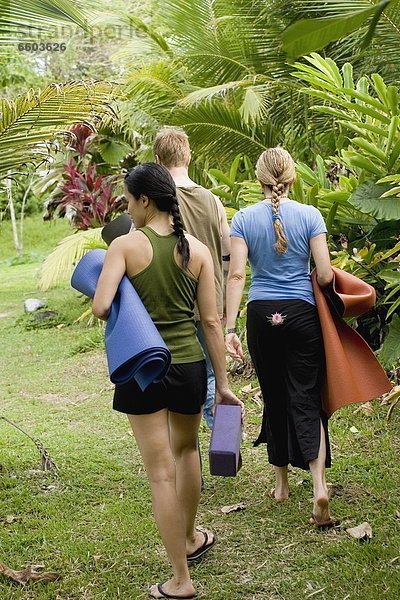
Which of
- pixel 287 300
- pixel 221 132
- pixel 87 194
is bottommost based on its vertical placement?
pixel 87 194

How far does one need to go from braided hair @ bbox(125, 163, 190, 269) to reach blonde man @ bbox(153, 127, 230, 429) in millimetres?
878

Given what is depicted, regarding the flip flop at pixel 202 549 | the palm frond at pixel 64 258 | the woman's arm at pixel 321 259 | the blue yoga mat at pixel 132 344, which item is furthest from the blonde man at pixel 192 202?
the palm frond at pixel 64 258

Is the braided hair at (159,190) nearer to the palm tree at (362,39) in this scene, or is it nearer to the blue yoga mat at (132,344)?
the blue yoga mat at (132,344)

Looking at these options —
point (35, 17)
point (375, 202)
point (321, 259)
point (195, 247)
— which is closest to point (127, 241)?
point (195, 247)

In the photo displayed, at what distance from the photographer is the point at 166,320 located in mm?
3445

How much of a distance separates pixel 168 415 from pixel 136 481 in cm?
180

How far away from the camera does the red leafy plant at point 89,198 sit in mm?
11891

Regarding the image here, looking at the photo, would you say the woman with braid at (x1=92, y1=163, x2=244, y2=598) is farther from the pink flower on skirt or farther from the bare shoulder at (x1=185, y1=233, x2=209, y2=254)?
the pink flower on skirt

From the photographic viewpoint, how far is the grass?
12.0 feet

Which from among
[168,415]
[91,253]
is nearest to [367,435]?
[168,415]

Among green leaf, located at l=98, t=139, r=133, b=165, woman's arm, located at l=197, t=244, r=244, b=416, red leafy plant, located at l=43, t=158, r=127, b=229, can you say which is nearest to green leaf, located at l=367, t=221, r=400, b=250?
woman's arm, located at l=197, t=244, r=244, b=416

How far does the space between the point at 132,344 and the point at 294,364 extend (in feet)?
4.35

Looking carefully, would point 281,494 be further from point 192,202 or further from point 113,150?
point 113,150

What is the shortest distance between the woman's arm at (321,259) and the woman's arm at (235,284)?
345 mm
